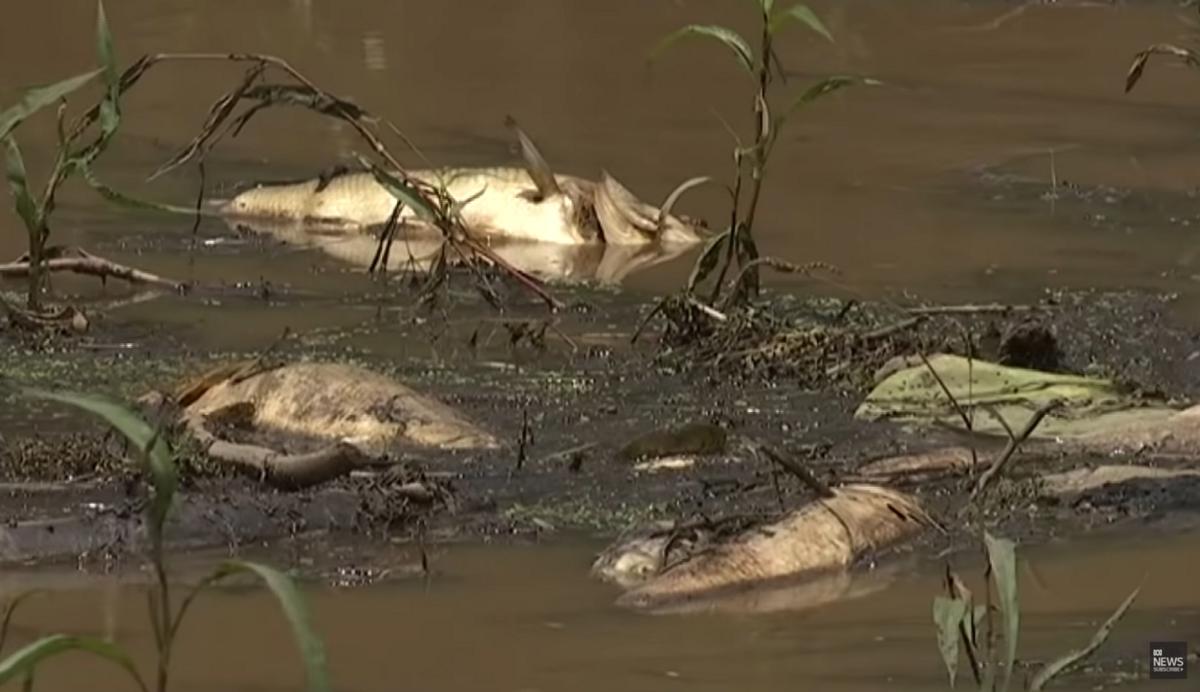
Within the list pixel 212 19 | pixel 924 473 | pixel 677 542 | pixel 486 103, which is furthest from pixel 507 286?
pixel 212 19

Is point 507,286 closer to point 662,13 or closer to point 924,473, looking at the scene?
point 924,473

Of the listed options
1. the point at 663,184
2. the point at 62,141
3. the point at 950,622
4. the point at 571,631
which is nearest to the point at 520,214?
Result: the point at 663,184

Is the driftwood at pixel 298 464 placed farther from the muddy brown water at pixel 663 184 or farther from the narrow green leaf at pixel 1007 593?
the narrow green leaf at pixel 1007 593

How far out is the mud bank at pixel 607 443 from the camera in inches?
194

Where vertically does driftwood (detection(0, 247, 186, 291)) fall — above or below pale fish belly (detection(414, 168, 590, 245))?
above

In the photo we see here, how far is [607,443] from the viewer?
5.73 m

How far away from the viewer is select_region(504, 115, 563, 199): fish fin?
26.1 feet

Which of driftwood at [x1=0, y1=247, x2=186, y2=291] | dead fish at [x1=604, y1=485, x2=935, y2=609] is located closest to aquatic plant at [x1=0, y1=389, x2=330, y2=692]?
dead fish at [x1=604, y1=485, x2=935, y2=609]

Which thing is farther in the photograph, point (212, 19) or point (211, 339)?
point (212, 19)

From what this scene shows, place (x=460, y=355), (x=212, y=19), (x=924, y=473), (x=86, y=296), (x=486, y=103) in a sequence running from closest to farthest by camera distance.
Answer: (x=924, y=473) < (x=460, y=355) < (x=86, y=296) < (x=486, y=103) < (x=212, y=19)

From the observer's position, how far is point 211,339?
6895mm

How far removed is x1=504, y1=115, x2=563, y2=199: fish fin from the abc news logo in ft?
12.8

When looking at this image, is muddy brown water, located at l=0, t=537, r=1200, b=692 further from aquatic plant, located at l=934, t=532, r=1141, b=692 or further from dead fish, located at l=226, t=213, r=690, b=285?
dead fish, located at l=226, t=213, r=690, b=285

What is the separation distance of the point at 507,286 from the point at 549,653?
3373mm
